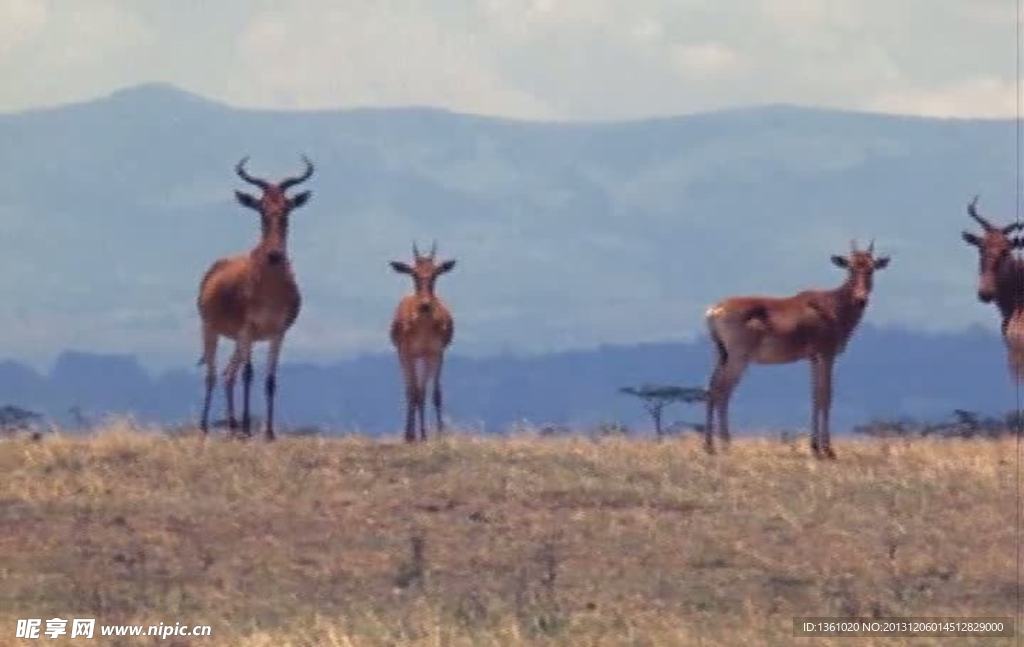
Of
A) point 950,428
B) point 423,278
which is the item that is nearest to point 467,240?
point 950,428

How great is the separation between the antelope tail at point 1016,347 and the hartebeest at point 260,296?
6.37 meters

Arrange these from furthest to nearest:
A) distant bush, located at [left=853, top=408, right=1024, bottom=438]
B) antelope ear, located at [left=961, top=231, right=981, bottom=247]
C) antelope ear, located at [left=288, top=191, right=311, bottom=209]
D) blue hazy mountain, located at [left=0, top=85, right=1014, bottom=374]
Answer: blue hazy mountain, located at [left=0, top=85, right=1014, bottom=374]
distant bush, located at [left=853, top=408, right=1024, bottom=438]
antelope ear, located at [left=961, top=231, right=981, bottom=247]
antelope ear, located at [left=288, top=191, right=311, bottom=209]

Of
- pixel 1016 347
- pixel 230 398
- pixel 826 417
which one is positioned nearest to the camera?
pixel 826 417

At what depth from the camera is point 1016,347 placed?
87.0 feet

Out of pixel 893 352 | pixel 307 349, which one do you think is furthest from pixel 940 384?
pixel 307 349

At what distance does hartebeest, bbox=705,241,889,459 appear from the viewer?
2592 cm

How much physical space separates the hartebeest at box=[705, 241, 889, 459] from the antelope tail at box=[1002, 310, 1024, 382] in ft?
4.73

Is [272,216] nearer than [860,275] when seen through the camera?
Yes

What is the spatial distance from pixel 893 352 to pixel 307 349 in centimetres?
3028

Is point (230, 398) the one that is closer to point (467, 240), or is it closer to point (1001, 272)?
point (1001, 272)

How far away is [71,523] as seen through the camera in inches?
770

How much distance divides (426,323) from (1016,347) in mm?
5274

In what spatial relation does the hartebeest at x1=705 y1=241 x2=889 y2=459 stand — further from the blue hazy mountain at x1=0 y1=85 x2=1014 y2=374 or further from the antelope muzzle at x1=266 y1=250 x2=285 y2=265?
the blue hazy mountain at x1=0 y1=85 x2=1014 y2=374

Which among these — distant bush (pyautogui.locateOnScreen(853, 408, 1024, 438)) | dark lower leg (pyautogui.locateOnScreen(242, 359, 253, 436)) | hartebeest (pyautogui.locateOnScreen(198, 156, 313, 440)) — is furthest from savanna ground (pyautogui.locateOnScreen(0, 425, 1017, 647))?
distant bush (pyautogui.locateOnScreen(853, 408, 1024, 438))
